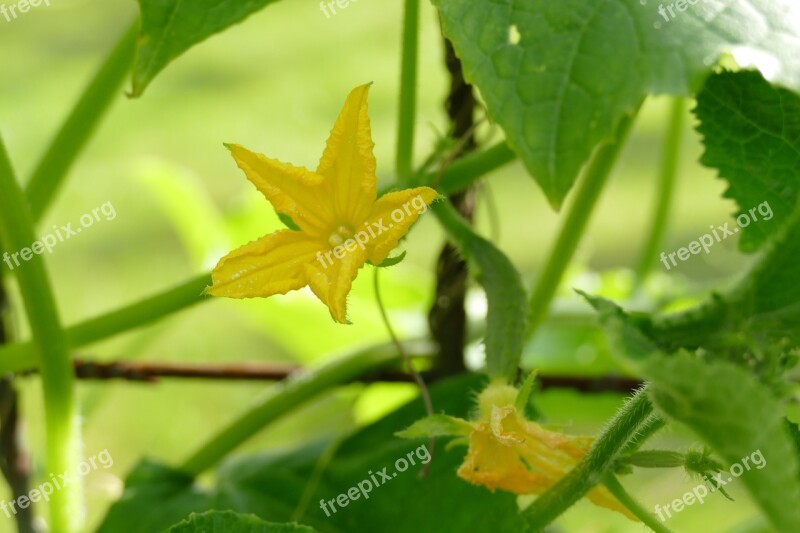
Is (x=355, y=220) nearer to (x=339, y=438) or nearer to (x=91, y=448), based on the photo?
(x=339, y=438)

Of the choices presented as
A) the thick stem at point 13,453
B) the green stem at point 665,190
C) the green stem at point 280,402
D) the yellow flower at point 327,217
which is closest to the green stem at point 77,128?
the thick stem at point 13,453

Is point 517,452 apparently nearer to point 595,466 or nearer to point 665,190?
point 595,466

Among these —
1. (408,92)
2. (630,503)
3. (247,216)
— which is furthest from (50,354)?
(247,216)

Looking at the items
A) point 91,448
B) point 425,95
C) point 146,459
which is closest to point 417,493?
point 146,459

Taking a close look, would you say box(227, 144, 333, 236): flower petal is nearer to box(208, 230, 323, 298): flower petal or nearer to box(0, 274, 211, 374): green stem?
box(208, 230, 323, 298): flower petal

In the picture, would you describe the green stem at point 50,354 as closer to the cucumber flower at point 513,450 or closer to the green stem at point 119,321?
the green stem at point 119,321

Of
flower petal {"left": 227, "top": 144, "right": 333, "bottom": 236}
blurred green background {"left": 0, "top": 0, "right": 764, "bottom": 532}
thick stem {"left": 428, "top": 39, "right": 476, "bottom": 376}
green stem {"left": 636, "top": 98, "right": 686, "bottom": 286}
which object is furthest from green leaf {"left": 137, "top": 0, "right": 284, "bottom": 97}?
green stem {"left": 636, "top": 98, "right": 686, "bottom": 286}
